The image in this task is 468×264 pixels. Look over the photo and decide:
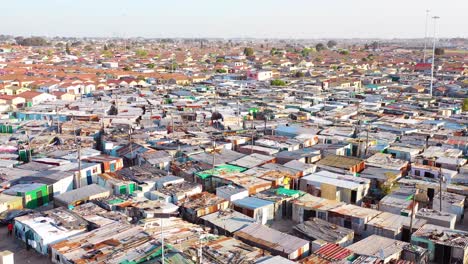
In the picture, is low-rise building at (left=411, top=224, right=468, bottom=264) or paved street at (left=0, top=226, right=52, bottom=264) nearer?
low-rise building at (left=411, top=224, right=468, bottom=264)

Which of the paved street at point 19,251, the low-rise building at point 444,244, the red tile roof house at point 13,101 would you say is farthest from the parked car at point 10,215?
the red tile roof house at point 13,101

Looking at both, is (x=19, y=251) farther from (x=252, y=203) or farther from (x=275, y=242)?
(x=275, y=242)

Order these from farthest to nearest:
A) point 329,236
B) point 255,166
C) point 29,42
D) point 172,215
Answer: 1. point 29,42
2. point 255,166
3. point 172,215
4. point 329,236

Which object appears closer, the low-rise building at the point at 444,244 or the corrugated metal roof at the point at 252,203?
the low-rise building at the point at 444,244

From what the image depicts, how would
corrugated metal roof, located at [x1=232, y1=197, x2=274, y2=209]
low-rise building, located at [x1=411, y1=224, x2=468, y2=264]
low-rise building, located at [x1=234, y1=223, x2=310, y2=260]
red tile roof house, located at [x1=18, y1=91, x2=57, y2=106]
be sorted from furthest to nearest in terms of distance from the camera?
1. red tile roof house, located at [x1=18, y1=91, x2=57, y2=106]
2. corrugated metal roof, located at [x1=232, y1=197, x2=274, y2=209]
3. low-rise building, located at [x1=411, y1=224, x2=468, y2=264]
4. low-rise building, located at [x1=234, y1=223, x2=310, y2=260]

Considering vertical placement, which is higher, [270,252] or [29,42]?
[29,42]

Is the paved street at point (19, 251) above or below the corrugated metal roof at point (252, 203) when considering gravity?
below

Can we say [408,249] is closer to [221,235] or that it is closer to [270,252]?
[270,252]

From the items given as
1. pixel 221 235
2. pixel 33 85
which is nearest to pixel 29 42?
pixel 33 85

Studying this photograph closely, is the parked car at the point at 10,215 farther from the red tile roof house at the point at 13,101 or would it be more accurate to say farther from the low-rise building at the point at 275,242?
the red tile roof house at the point at 13,101

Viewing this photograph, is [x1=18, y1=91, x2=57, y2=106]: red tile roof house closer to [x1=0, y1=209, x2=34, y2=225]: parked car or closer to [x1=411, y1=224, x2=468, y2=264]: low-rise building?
[x1=0, y1=209, x2=34, y2=225]: parked car

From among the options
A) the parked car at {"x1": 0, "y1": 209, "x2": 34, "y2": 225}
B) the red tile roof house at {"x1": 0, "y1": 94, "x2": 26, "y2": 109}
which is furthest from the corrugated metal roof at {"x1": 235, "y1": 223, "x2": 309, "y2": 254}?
the red tile roof house at {"x1": 0, "y1": 94, "x2": 26, "y2": 109}
